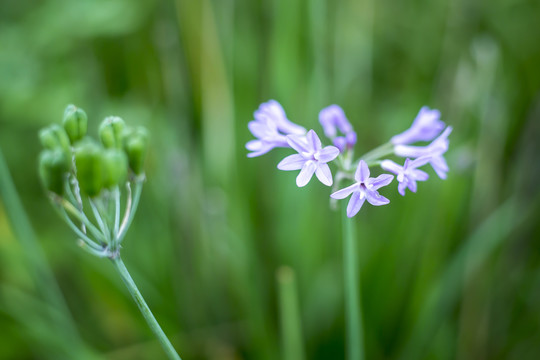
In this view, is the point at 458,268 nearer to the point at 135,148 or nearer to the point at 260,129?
the point at 260,129

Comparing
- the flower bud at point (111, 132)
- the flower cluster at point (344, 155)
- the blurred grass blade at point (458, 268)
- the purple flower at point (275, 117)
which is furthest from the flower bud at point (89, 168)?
the blurred grass blade at point (458, 268)

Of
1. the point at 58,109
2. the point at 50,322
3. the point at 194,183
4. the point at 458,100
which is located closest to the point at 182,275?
the point at 194,183

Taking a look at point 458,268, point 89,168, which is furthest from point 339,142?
point 458,268

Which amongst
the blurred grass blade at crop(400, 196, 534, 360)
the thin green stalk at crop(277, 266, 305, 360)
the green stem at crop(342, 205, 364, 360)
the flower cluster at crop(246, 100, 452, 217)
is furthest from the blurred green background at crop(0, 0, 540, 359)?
the flower cluster at crop(246, 100, 452, 217)

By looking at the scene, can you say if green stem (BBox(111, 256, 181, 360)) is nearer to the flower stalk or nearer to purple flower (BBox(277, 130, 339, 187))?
the flower stalk

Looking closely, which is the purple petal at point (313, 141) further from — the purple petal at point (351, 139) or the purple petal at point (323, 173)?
the purple petal at point (351, 139)
